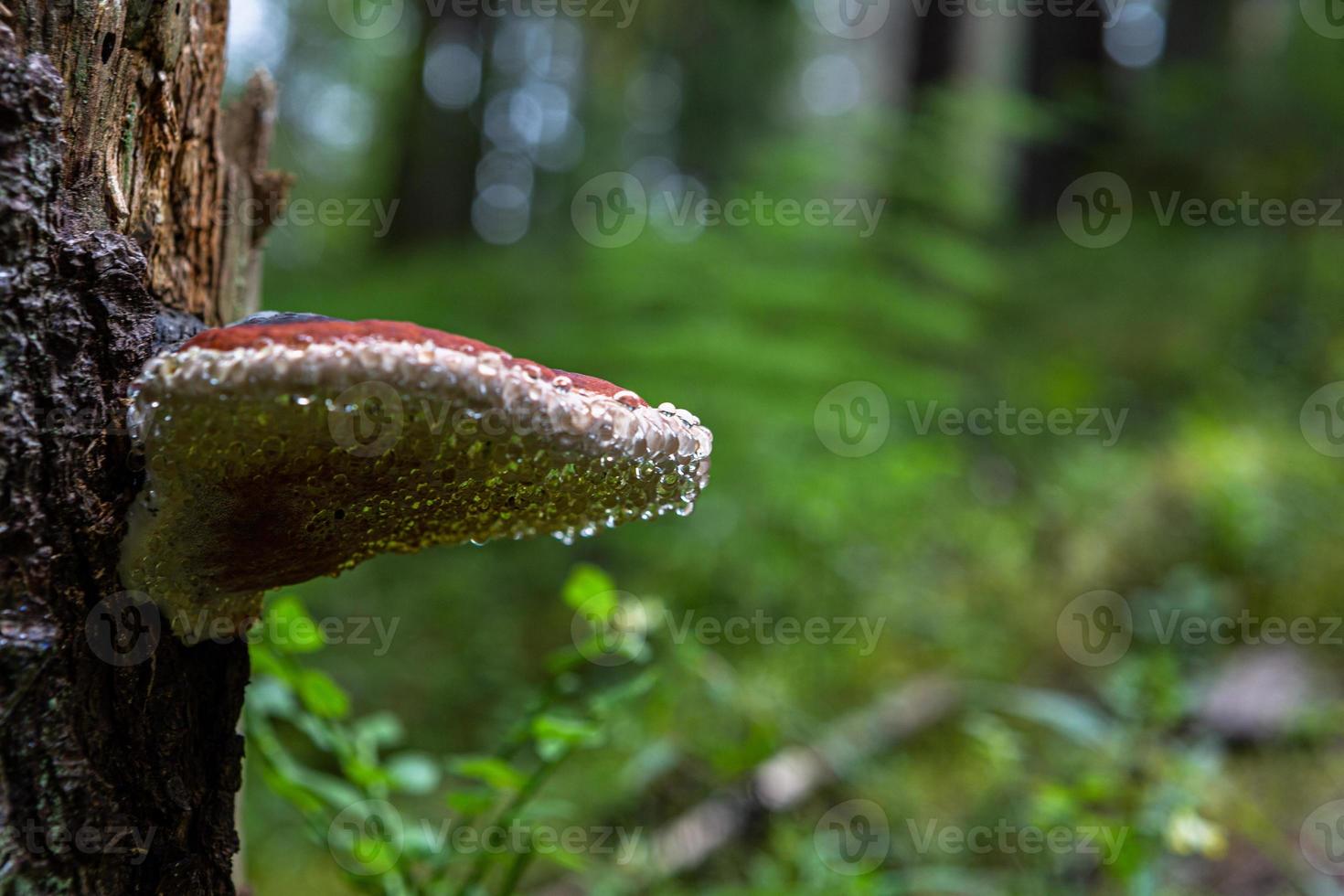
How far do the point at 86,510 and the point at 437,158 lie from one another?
7.84 meters

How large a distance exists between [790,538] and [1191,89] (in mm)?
5227

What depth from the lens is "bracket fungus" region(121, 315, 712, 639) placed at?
0.81 meters

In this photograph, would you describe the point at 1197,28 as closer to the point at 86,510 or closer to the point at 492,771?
the point at 492,771

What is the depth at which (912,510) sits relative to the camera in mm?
5359

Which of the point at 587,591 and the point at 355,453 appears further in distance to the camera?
the point at 587,591

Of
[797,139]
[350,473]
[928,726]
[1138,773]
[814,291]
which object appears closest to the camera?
[350,473]

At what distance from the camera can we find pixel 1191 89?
7.29 metres

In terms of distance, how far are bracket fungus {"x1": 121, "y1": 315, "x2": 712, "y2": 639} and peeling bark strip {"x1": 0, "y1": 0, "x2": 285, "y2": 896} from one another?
0.06m

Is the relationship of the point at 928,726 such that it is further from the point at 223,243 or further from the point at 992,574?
Result: the point at 223,243

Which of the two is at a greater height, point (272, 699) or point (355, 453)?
point (355, 453)

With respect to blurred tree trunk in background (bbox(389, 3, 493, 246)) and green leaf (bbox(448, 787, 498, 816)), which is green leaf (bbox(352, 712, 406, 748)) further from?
blurred tree trunk in background (bbox(389, 3, 493, 246))

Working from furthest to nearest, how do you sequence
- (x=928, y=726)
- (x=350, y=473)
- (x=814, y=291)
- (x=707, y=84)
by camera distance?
1. (x=707, y=84)
2. (x=814, y=291)
3. (x=928, y=726)
4. (x=350, y=473)

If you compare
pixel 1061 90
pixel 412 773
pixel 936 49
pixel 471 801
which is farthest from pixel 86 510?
pixel 1061 90

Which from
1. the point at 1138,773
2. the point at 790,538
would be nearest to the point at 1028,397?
the point at 790,538
